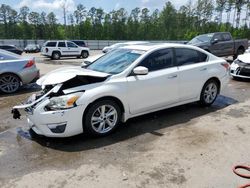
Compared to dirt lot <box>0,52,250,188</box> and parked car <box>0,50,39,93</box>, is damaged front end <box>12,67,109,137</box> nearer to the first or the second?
dirt lot <box>0,52,250,188</box>

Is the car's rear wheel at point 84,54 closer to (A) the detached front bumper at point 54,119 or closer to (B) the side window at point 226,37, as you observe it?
(B) the side window at point 226,37

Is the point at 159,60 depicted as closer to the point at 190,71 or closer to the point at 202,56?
the point at 190,71

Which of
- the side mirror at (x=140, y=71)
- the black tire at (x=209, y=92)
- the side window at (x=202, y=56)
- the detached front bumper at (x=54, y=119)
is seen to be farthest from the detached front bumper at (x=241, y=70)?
the detached front bumper at (x=54, y=119)

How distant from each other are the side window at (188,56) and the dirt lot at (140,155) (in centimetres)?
116

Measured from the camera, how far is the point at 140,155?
4266 mm

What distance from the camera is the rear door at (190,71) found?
19.7 ft

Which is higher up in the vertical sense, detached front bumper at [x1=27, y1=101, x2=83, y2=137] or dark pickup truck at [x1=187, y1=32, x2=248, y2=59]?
dark pickup truck at [x1=187, y1=32, x2=248, y2=59]

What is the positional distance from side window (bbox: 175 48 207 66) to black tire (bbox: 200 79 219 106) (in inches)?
23.1

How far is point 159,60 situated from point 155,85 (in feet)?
1.92

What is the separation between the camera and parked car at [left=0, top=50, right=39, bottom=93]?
870 cm

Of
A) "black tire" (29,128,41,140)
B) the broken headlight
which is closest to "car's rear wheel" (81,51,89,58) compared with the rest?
"black tire" (29,128,41,140)

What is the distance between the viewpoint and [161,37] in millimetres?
82938

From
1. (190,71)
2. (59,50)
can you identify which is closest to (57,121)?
(190,71)

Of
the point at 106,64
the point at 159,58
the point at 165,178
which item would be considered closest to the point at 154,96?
the point at 159,58
